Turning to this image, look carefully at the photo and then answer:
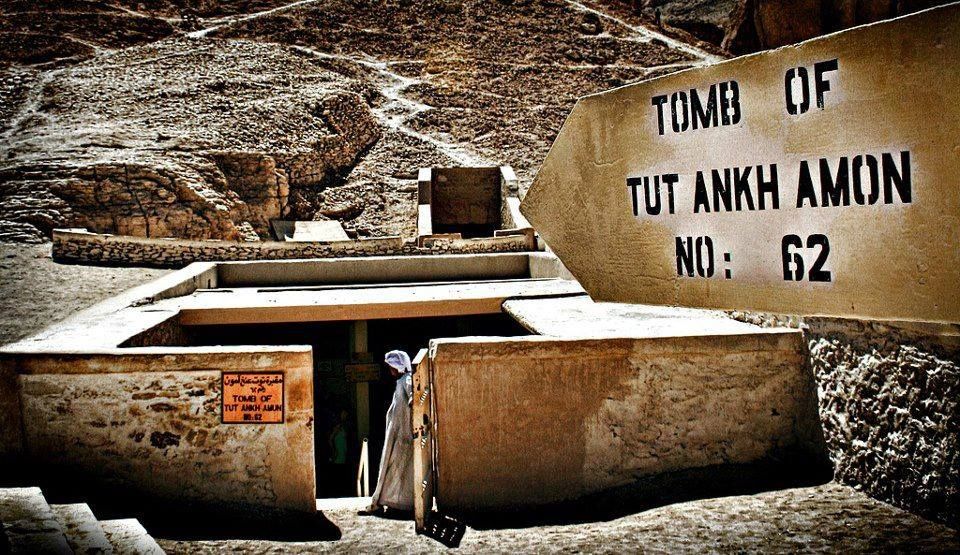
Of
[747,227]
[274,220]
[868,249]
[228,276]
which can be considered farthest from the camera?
[274,220]

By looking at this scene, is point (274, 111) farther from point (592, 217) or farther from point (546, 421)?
point (592, 217)

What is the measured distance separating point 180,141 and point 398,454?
20428 mm

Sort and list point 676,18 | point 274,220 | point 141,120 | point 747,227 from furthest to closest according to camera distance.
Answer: point 676,18, point 141,120, point 274,220, point 747,227

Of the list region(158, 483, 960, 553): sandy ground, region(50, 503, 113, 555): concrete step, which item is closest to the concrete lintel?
region(158, 483, 960, 553): sandy ground

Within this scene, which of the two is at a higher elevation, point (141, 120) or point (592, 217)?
point (141, 120)

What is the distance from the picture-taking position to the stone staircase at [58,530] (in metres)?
3.82

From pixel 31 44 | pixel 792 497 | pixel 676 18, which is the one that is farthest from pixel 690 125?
pixel 676 18

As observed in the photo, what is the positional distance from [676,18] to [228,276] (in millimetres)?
40428

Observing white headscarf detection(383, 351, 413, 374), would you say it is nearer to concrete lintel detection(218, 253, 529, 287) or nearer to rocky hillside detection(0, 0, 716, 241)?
concrete lintel detection(218, 253, 529, 287)

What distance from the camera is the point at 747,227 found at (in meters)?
1.77

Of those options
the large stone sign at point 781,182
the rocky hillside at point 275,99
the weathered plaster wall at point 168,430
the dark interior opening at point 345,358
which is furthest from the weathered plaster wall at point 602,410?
the rocky hillside at point 275,99

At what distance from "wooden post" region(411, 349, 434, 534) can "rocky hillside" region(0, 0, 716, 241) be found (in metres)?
14.8

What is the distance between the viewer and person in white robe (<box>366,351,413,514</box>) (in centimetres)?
563

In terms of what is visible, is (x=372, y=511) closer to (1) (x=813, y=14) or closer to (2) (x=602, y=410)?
(2) (x=602, y=410)
